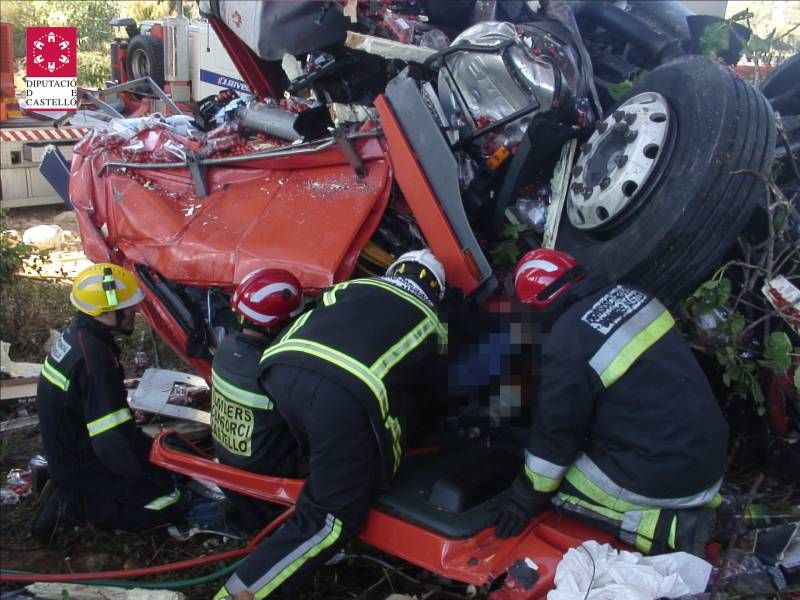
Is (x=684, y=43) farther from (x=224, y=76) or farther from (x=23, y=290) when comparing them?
(x=224, y=76)

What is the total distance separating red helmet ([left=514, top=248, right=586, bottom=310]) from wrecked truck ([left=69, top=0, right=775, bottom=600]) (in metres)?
0.20

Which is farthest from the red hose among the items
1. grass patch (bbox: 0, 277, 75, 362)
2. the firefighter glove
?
grass patch (bbox: 0, 277, 75, 362)

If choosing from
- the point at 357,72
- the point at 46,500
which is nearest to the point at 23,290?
the point at 46,500

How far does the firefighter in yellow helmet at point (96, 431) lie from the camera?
3.33 meters

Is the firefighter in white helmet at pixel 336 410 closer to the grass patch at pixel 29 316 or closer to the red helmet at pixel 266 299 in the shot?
the red helmet at pixel 266 299

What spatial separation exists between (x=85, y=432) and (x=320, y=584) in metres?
1.27

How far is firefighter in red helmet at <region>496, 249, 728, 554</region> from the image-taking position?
241 cm

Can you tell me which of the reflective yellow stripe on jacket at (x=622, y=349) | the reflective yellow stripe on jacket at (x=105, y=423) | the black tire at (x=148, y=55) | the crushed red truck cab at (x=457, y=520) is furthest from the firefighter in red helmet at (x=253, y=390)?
the black tire at (x=148, y=55)

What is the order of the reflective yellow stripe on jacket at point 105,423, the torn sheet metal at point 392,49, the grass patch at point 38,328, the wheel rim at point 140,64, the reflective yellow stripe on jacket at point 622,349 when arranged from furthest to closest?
the wheel rim at point 140,64
the grass patch at point 38,328
the torn sheet metal at point 392,49
the reflective yellow stripe on jacket at point 105,423
the reflective yellow stripe on jacket at point 622,349

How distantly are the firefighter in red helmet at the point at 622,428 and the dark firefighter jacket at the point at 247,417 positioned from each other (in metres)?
0.91

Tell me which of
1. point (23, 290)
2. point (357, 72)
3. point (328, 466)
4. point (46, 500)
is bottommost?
point (23, 290)

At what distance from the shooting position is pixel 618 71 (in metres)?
4.14

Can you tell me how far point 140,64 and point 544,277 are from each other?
348 inches

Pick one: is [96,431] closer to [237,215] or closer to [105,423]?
[105,423]
